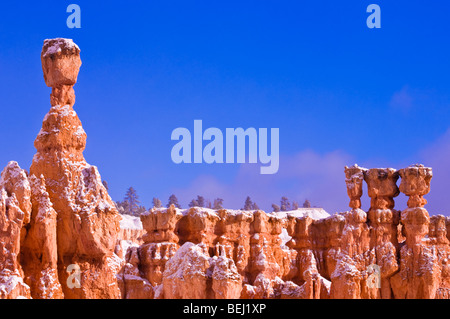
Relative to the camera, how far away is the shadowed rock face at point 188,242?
83.1 ft

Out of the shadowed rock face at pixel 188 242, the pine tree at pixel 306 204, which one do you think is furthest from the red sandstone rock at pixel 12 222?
the pine tree at pixel 306 204

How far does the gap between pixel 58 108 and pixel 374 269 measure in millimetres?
27516

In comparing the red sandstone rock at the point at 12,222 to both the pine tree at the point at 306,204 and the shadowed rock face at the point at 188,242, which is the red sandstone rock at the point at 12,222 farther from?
the pine tree at the point at 306,204

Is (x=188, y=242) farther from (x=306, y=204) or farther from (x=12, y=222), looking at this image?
(x=306, y=204)

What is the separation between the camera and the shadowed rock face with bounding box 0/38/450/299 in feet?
83.1

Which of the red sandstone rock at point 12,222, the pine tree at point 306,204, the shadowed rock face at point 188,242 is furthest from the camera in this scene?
the pine tree at point 306,204

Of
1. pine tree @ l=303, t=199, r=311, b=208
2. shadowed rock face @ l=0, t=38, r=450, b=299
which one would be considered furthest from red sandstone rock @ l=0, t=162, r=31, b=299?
pine tree @ l=303, t=199, r=311, b=208

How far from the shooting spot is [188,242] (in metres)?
25.8

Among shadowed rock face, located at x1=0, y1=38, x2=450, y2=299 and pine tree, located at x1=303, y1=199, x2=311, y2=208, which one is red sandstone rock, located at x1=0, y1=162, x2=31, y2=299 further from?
pine tree, located at x1=303, y1=199, x2=311, y2=208

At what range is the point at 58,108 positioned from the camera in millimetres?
28609

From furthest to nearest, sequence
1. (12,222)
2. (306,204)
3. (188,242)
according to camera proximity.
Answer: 1. (306,204)
2. (188,242)
3. (12,222)

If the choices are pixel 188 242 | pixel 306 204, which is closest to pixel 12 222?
pixel 188 242
